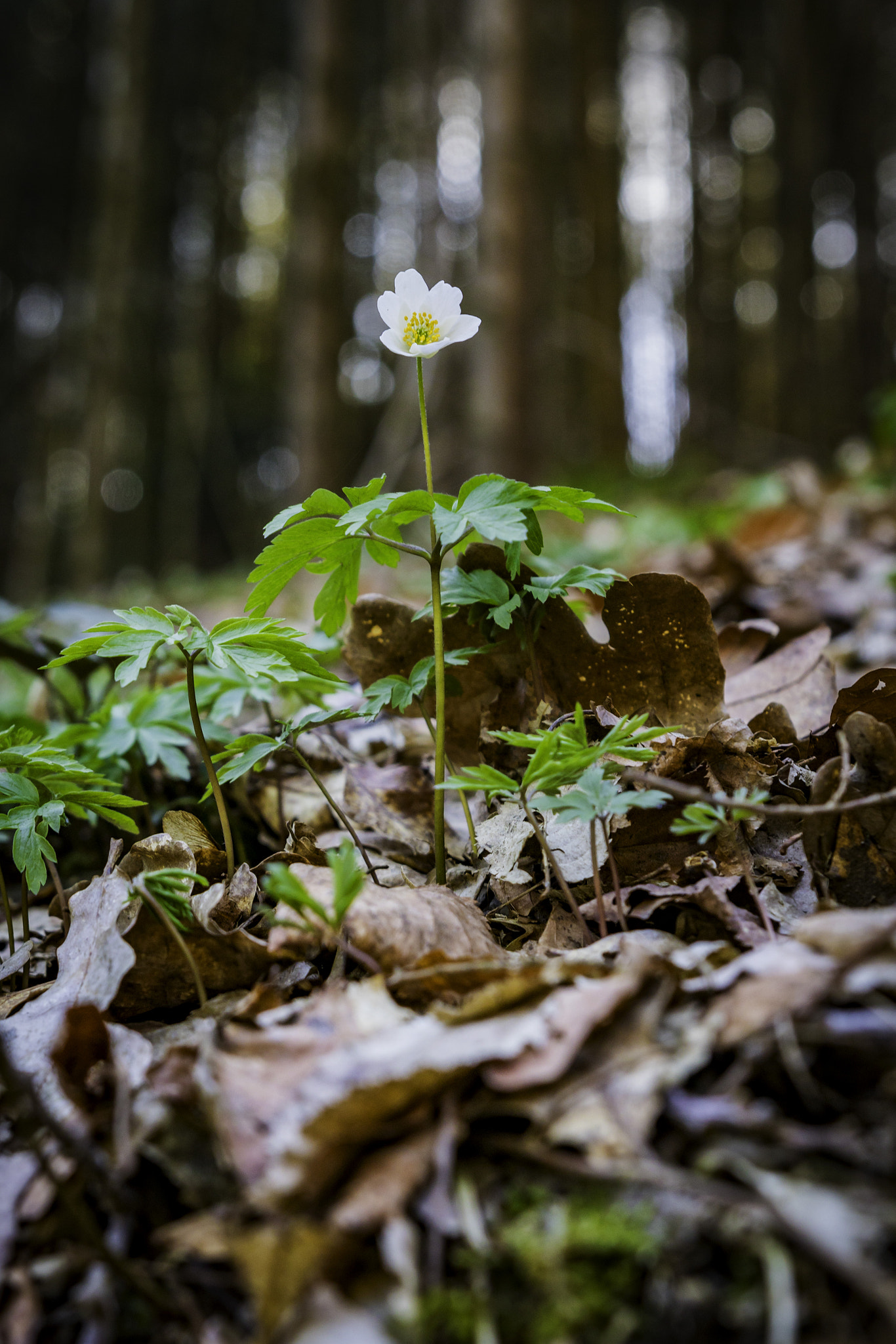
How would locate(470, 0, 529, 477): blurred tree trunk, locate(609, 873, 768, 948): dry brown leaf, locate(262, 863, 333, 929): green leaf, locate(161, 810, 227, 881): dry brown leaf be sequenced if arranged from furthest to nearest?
locate(470, 0, 529, 477): blurred tree trunk → locate(161, 810, 227, 881): dry brown leaf → locate(609, 873, 768, 948): dry brown leaf → locate(262, 863, 333, 929): green leaf

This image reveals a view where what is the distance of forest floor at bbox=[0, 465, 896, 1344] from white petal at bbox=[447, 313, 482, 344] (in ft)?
1.16

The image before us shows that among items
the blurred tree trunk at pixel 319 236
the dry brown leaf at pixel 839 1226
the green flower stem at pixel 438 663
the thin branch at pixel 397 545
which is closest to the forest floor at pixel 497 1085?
the dry brown leaf at pixel 839 1226

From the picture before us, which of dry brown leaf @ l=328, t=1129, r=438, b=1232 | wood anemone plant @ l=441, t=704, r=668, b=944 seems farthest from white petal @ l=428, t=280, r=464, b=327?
dry brown leaf @ l=328, t=1129, r=438, b=1232

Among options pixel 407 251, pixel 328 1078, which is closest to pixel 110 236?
pixel 328 1078

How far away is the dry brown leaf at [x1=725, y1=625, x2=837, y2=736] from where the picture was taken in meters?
1.62

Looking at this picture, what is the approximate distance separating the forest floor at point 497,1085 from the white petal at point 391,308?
0.40 m

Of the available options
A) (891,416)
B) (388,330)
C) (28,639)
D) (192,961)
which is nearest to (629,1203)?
(192,961)

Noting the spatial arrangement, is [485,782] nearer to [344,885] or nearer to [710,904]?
[344,885]

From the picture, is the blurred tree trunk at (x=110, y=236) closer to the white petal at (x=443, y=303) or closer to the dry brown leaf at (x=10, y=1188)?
the white petal at (x=443, y=303)

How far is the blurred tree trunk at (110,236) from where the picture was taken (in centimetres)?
962

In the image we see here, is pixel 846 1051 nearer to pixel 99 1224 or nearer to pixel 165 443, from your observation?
pixel 99 1224

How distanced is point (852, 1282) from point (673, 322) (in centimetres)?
2137

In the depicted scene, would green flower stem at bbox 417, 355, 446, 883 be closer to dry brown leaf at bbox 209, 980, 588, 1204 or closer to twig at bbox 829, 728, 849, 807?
dry brown leaf at bbox 209, 980, 588, 1204

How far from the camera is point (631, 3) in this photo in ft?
56.9
